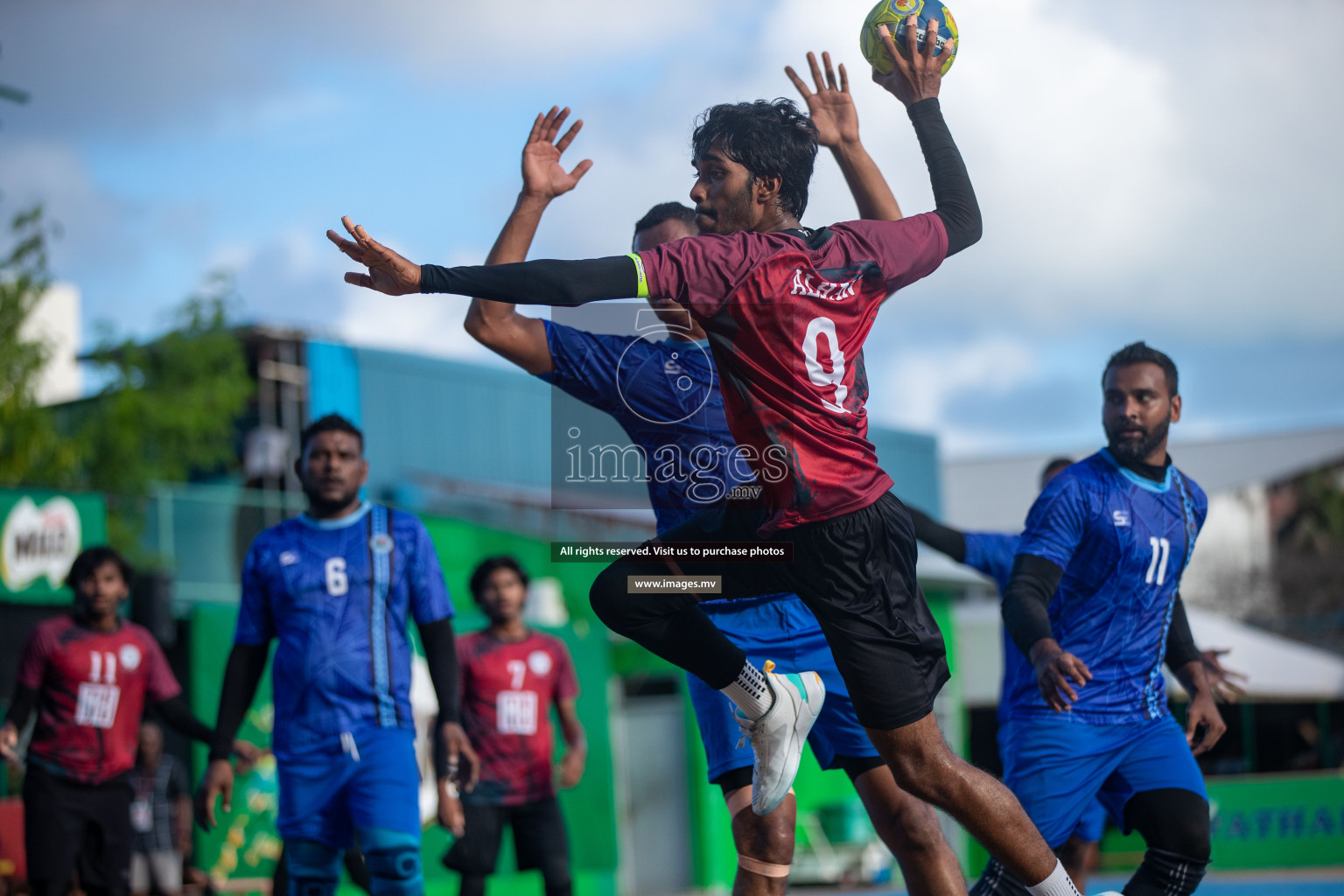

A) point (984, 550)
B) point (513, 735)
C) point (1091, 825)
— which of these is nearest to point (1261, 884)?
point (1091, 825)

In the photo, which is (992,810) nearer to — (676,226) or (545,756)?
(676,226)

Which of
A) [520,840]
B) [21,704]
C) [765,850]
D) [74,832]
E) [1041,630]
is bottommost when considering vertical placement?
[520,840]

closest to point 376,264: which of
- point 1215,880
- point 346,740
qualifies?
point 346,740

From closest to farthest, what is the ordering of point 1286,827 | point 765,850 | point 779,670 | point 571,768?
point 765,850 < point 779,670 < point 571,768 < point 1286,827

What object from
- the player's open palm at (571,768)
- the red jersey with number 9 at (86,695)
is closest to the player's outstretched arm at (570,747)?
the player's open palm at (571,768)

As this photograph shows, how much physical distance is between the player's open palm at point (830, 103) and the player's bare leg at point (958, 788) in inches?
81.0

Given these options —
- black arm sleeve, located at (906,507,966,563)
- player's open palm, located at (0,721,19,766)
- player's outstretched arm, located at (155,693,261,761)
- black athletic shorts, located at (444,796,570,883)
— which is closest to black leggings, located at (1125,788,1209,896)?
black arm sleeve, located at (906,507,966,563)

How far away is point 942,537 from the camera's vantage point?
6.40m

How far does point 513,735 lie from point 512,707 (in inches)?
8.7

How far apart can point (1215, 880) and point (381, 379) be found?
54.4 feet

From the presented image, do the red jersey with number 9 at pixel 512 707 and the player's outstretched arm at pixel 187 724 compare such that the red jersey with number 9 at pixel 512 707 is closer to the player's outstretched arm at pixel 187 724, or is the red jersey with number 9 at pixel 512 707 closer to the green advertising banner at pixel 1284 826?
the player's outstretched arm at pixel 187 724

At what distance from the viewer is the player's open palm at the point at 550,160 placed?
4.73 meters

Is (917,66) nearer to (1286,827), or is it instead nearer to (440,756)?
(440,756)

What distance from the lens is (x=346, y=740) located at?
18.7 feet
